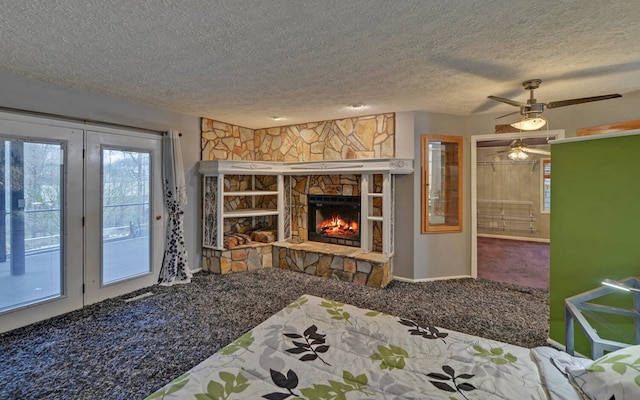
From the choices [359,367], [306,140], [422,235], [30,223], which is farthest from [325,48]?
[30,223]

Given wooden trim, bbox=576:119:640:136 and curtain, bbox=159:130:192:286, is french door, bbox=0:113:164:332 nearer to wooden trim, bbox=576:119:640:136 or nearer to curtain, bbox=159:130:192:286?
curtain, bbox=159:130:192:286

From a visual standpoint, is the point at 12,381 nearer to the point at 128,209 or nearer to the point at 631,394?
the point at 128,209

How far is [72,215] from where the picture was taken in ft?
10.8

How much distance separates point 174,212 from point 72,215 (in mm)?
1174

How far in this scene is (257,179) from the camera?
222 inches

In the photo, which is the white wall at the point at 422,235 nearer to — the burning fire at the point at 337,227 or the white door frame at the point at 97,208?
the burning fire at the point at 337,227

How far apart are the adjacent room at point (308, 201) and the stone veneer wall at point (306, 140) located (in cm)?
4

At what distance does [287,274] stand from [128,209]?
242 centimetres

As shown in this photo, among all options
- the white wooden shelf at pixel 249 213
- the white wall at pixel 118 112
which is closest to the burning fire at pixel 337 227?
the white wooden shelf at pixel 249 213

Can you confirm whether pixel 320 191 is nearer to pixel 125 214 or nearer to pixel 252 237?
pixel 252 237

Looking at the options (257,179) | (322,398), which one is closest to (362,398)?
(322,398)

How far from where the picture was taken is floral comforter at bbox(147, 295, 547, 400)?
1.24 m

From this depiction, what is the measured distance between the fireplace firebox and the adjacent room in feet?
0.12

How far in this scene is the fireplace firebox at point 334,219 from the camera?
4770mm
